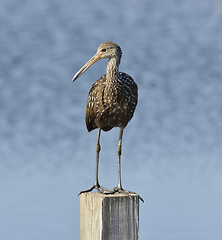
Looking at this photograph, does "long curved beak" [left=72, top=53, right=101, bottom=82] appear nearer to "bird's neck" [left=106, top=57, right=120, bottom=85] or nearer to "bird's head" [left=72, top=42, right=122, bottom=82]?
"bird's head" [left=72, top=42, right=122, bottom=82]

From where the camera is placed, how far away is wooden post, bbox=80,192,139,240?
4359 mm

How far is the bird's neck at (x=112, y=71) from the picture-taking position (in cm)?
555

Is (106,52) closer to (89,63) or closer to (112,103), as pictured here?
(89,63)

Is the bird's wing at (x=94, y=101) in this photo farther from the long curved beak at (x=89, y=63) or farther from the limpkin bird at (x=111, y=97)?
the long curved beak at (x=89, y=63)

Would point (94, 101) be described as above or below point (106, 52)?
below

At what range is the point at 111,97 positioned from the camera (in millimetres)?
5496

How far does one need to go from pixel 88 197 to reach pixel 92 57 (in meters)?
1.98

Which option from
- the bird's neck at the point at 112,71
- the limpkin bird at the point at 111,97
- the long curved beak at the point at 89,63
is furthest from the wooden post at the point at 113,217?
the long curved beak at the point at 89,63

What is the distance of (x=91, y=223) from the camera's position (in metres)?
→ 4.52

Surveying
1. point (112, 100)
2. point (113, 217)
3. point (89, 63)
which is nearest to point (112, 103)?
point (112, 100)

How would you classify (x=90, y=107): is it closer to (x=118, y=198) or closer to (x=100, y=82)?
(x=100, y=82)

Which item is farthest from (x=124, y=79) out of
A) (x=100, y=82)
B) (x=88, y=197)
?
(x=88, y=197)

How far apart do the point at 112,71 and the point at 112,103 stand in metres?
0.44

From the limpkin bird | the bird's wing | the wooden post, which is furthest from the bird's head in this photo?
the wooden post
